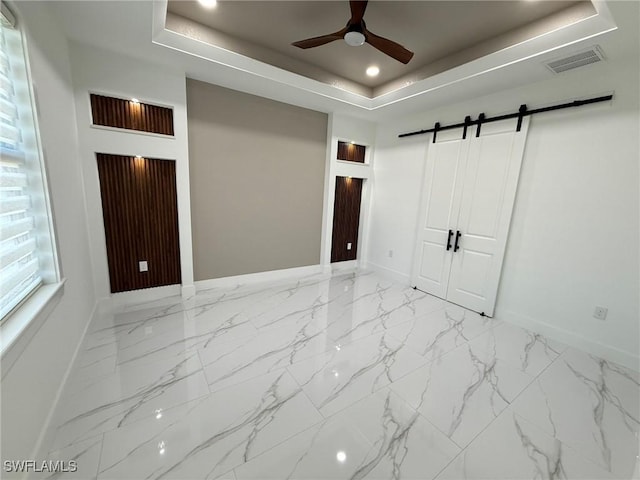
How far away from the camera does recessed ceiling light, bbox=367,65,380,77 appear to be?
3.39 m

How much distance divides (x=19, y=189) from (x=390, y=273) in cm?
439

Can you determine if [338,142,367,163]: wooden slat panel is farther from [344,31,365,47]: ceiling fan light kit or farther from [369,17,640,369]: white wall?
[344,31,365,47]: ceiling fan light kit

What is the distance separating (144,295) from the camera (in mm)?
3164

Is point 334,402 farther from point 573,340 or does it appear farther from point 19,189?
point 573,340

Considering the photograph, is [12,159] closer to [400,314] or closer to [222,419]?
[222,419]

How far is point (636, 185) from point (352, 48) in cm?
307

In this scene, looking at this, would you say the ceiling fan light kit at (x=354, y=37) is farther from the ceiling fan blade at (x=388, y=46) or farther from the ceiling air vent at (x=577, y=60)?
the ceiling air vent at (x=577, y=60)

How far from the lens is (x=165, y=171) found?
3.06 m

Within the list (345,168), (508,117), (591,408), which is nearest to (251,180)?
(345,168)

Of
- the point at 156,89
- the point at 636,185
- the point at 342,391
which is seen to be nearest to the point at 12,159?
the point at 156,89

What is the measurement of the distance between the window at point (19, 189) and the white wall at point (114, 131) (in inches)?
48.0

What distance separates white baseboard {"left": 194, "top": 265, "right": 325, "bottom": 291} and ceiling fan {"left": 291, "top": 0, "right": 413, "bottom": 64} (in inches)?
117

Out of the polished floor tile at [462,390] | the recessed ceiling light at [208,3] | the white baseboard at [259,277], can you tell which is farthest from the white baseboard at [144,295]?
the recessed ceiling light at [208,3]

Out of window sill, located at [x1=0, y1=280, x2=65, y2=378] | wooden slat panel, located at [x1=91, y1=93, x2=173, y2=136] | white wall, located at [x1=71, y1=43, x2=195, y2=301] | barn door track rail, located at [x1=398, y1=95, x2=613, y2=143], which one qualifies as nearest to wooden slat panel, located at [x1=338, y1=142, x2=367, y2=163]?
barn door track rail, located at [x1=398, y1=95, x2=613, y2=143]
